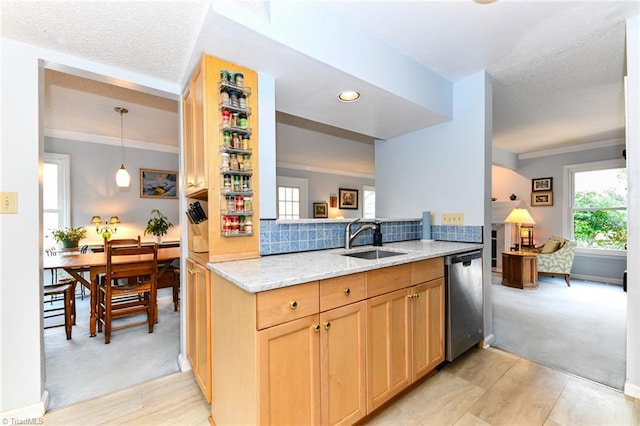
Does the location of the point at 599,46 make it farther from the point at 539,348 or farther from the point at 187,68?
the point at 187,68

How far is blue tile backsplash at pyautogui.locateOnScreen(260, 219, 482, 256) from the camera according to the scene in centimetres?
190

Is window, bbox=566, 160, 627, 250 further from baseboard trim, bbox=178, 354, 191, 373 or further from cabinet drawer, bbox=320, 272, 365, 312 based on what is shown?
baseboard trim, bbox=178, 354, 191, 373

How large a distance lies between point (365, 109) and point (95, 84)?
242cm

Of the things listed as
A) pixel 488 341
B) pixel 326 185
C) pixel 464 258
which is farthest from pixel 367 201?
pixel 464 258

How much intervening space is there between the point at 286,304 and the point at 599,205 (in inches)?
237

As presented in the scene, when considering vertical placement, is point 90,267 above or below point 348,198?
below

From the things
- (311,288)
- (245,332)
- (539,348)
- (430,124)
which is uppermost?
(430,124)

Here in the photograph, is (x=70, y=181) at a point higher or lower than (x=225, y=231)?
higher

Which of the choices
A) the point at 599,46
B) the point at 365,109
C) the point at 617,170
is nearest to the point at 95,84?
the point at 365,109

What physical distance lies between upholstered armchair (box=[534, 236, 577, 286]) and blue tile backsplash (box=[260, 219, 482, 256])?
3.14 metres

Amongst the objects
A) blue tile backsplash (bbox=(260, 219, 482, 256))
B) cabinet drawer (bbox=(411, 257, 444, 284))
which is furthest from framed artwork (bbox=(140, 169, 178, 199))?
cabinet drawer (bbox=(411, 257, 444, 284))

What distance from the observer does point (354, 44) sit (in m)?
1.84

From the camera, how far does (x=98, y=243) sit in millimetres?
4176

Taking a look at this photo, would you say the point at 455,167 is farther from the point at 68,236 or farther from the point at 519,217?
the point at 68,236
